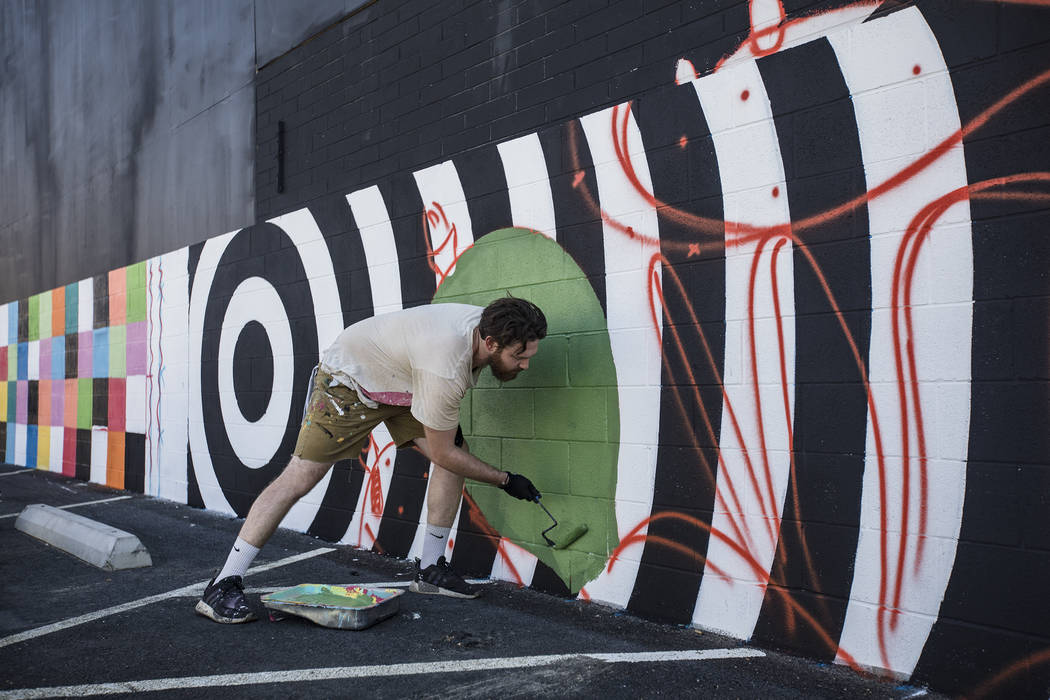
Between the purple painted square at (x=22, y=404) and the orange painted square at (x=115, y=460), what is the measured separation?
3062mm

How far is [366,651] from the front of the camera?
2.95 meters

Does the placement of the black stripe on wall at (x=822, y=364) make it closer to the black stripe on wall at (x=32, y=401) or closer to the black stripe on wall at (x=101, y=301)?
the black stripe on wall at (x=101, y=301)

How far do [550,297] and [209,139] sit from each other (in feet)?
14.4

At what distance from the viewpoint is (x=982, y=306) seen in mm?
2465

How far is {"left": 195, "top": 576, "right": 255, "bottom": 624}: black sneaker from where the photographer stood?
3.25 meters

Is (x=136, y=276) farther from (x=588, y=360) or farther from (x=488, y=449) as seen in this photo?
(x=588, y=360)

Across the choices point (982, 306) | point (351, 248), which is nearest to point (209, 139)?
point (351, 248)

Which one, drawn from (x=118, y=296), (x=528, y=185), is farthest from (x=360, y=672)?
(x=118, y=296)

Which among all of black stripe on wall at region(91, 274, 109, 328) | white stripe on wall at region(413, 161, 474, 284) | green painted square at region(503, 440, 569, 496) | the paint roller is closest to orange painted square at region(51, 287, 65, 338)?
black stripe on wall at region(91, 274, 109, 328)

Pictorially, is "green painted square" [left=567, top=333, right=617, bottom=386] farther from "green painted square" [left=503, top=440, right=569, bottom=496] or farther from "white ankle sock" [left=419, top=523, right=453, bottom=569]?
"white ankle sock" [left=419, top=523, right=453, bottom=569]

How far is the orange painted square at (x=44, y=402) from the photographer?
9445 millimetres

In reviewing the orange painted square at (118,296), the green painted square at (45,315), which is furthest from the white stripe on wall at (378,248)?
the green painted square at (45,315)

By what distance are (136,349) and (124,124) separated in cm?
246

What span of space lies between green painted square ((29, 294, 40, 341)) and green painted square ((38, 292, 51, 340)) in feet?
0.38
